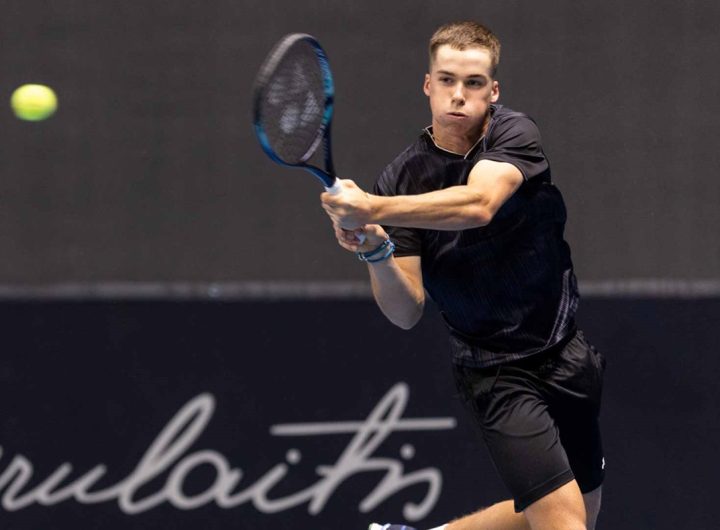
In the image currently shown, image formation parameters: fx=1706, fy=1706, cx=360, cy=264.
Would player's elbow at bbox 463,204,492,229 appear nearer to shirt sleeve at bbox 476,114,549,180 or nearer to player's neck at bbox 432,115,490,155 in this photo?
shirt sleeve at bbox 476,114,549,180

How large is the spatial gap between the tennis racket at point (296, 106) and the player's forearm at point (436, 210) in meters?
0.13

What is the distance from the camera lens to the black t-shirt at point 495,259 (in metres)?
4.39

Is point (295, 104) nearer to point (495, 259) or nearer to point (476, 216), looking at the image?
point (476, 216)

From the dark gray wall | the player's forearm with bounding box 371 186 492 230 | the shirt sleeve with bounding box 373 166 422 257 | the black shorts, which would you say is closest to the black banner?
the dark gray wall

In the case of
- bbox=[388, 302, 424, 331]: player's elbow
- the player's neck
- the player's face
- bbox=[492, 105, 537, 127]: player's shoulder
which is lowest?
bbox=[388, 302, 424, 331]: player's elbow

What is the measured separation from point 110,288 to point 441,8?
4.81 ft

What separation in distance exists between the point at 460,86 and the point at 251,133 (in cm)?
164

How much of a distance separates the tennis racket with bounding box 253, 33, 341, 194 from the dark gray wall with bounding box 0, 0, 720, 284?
5.61ft

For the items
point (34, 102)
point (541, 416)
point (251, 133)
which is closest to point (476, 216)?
point (541, 416)

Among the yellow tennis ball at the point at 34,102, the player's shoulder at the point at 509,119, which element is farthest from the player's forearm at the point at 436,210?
the yellow tennis ball at the point at 34,102

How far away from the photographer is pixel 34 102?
18.9 ft

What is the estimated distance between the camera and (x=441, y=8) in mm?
5758

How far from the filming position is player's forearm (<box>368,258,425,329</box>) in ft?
13.9

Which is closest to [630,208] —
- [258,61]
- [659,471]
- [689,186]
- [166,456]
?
[689,186]
